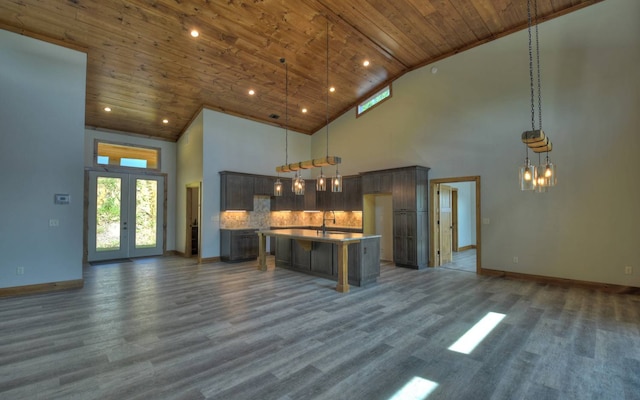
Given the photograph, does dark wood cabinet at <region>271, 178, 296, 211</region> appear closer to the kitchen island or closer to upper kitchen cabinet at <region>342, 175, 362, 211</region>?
upper kitchen cabinet at <region>342, 175, 362, 211</region>

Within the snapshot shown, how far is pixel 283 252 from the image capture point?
7.10m

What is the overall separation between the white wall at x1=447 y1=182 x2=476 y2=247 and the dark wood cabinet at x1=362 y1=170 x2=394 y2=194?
3.08 metres

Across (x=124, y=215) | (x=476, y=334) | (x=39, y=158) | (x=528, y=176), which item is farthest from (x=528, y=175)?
(x=124, y=215)

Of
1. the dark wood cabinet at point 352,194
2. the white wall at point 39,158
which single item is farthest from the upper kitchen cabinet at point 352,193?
the white wall at point 39,158

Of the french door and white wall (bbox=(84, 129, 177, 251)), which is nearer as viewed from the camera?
the french door

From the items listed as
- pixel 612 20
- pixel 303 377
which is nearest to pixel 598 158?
pixel 612 20

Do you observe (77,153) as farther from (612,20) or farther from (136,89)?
(612,20)

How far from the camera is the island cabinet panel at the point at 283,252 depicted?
22.7 ft

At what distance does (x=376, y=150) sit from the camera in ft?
27.7

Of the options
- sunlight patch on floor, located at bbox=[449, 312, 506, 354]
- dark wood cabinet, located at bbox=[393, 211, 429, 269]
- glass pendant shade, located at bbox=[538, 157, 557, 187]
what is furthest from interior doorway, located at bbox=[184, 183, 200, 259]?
glass pendant shade, located at bbox=[538, 157, 557, 187]

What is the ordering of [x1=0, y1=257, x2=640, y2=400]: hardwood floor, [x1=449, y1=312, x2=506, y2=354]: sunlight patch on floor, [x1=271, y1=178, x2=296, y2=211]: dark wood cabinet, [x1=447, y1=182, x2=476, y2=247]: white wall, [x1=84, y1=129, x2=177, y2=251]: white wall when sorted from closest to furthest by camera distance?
1. [x1=0, y1=257, x2=640, y2=400]: hardwood floor
2. [x1=449, y1=312, x2=506, y2=354]: sunlight patch on floor
3. [x1=84, y1=129, x2=177, y2=251]: white wall
4. [x1=271, y1=178, x2=296, y2=211]: dark wood cabinet
5. [x1=447, y1=182, x2=476, y2=247]: white wall

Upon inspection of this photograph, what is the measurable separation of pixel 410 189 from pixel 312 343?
5.00m

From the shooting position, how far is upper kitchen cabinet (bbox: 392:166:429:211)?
716cm

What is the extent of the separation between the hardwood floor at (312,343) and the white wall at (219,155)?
2.92m
